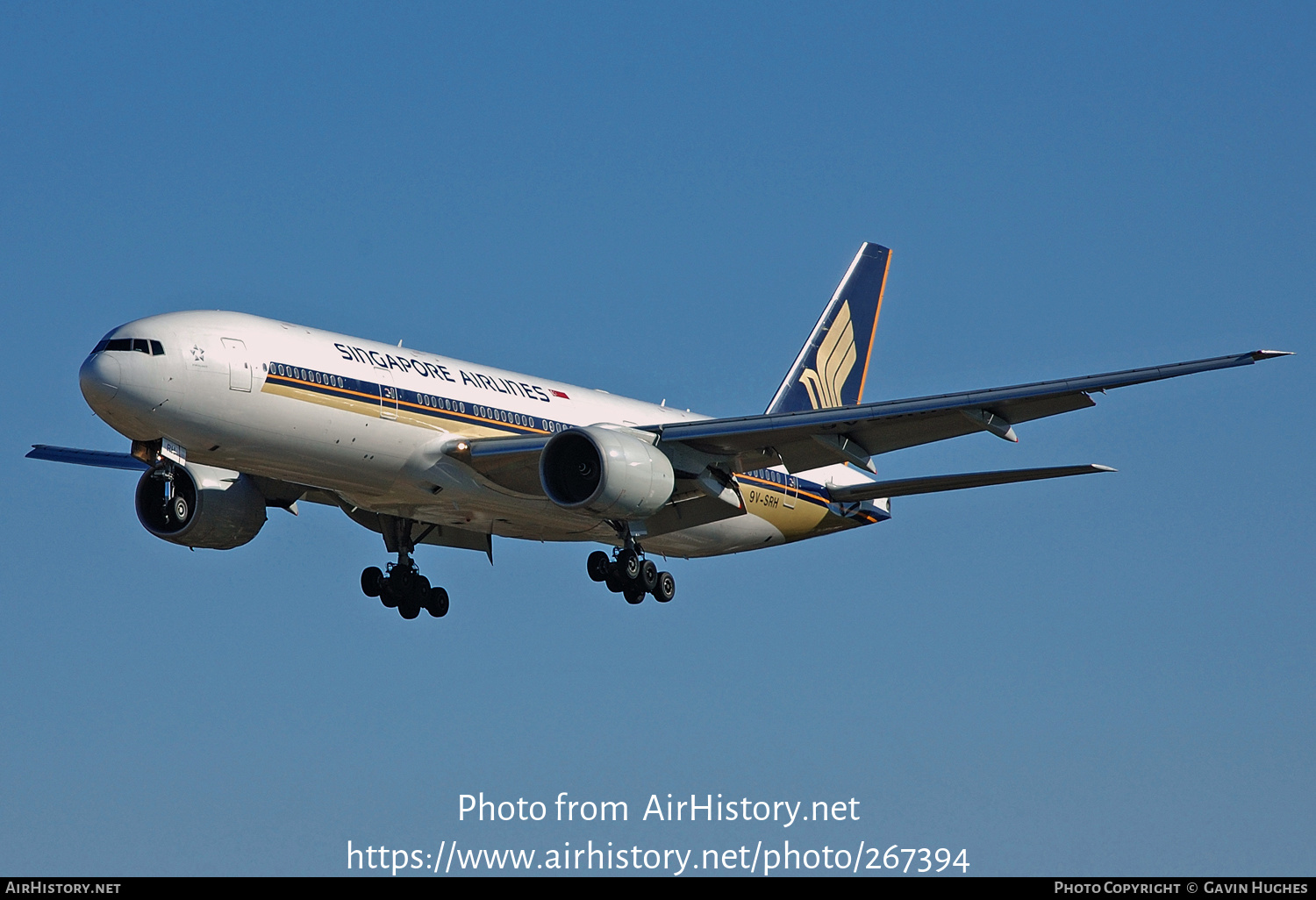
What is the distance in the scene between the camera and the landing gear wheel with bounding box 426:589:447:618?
129 feet

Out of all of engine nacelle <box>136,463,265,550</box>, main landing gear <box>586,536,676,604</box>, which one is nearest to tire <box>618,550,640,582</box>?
main landing gear <box>586,536,676,604</box>

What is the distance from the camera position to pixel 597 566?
37.8 meters

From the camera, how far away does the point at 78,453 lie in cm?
4050

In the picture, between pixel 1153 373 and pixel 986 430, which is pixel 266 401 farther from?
pixel 1153 373

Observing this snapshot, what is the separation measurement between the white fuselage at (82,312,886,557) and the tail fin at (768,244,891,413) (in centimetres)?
861

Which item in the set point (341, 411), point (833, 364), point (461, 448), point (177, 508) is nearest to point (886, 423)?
point (461, 448)

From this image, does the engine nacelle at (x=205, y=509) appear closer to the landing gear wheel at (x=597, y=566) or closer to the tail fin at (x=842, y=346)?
the landing gear wheel at (x=597, y=566)

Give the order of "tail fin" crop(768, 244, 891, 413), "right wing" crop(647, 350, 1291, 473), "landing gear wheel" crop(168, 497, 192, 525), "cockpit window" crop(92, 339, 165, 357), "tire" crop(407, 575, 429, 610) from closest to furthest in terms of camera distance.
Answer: "cockpit window" crop(92, 339, 165, 357)
"right wing" crop(647, 350, 1291, 473)
"landing gear wheel" crop(168, 497, 192, 525)
"tire" crop(407, 575, 429, 610)
"tail fin" crop(768, 244, 891, 413)

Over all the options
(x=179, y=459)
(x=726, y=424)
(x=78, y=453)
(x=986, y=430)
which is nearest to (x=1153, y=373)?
(x=986, y=430)

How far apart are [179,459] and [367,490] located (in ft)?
14.0

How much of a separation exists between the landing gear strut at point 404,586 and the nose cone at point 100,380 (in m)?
10.6

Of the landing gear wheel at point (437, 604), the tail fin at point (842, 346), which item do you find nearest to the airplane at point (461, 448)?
the landing gear wheel at point (437, 604)

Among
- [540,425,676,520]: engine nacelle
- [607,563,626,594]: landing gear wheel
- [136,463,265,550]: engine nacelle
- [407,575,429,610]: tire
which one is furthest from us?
[407,575,429,610]: tire

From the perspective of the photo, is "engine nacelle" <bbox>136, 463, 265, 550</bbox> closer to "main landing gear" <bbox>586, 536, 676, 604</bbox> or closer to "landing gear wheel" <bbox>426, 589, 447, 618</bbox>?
"landing gear wheel" <bbox>426, 589, 447, 618</bbox>
